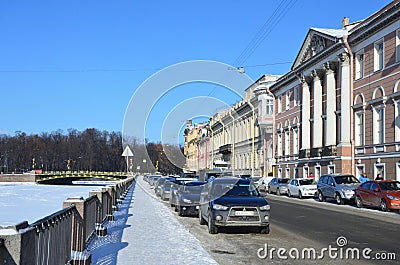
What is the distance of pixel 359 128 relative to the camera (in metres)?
37.0

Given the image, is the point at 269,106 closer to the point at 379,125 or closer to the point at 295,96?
the point at 295,96

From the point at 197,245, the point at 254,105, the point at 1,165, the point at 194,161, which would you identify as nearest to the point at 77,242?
the point at 197,245

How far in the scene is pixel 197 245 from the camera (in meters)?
11.7

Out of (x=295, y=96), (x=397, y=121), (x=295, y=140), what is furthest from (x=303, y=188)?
(x=295, y=96)

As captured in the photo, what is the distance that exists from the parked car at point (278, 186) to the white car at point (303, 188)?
2.26 meters

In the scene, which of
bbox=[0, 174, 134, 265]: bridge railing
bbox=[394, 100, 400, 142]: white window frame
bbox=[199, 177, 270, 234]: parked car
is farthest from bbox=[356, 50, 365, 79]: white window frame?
bbox=[0, 174, 134, 265]: bridge railing

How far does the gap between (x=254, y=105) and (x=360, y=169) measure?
1213 inches

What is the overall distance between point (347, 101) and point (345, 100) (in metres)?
0.23

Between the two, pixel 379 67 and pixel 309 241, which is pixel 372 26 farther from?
pixel 309 241

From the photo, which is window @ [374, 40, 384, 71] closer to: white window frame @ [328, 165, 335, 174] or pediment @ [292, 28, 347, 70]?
pediment @ [292, 28, 347, 70]

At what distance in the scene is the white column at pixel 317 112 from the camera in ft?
146

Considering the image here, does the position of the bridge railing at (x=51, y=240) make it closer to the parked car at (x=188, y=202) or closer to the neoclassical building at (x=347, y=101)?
the parked car at (x=188, y=202)

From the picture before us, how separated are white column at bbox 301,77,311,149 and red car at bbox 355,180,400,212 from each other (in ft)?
72.3

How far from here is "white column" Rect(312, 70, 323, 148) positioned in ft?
146
